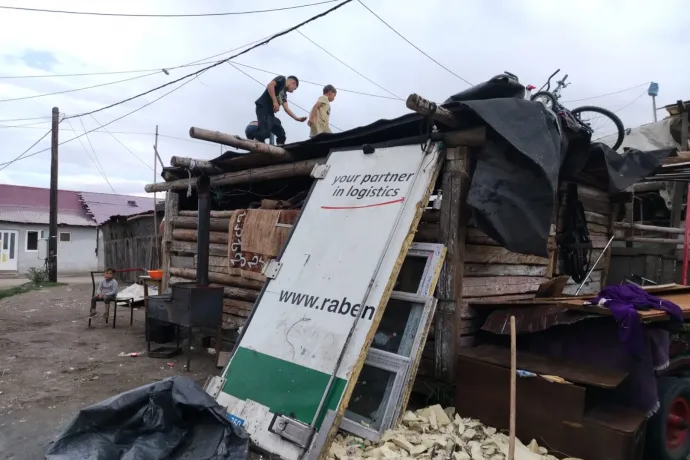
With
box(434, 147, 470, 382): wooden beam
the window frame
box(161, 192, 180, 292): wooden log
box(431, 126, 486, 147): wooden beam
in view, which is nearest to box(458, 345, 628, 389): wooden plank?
box(434, 147, 470, 382): wooden beam

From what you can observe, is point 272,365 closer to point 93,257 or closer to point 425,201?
point 425,201

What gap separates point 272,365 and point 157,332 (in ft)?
13.2

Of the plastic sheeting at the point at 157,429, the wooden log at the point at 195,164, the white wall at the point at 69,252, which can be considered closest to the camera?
the plastic sheeting at the point at 157,429

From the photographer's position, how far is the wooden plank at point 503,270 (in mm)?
4910

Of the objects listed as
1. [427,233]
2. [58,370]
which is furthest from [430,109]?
[58,370]

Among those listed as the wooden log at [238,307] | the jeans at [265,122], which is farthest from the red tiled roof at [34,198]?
the wooden log at [238,307]

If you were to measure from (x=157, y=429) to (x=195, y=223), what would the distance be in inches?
192

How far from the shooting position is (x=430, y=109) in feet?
13.6

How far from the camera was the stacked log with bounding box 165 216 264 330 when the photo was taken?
274 inches

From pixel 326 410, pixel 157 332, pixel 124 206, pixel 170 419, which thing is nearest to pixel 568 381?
pixel 326 410

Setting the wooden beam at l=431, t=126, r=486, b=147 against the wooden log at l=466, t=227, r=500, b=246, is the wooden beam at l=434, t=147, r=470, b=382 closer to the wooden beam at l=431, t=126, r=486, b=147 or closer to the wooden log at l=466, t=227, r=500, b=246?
the wooden beam at l=431, t=126, r=486, b=147

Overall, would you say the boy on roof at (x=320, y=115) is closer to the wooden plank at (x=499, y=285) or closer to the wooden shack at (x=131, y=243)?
the wooden plank at (x=499, y=285)

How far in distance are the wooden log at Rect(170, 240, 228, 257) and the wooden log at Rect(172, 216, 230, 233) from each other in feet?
0.85

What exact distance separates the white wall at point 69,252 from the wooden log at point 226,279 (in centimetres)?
2205
